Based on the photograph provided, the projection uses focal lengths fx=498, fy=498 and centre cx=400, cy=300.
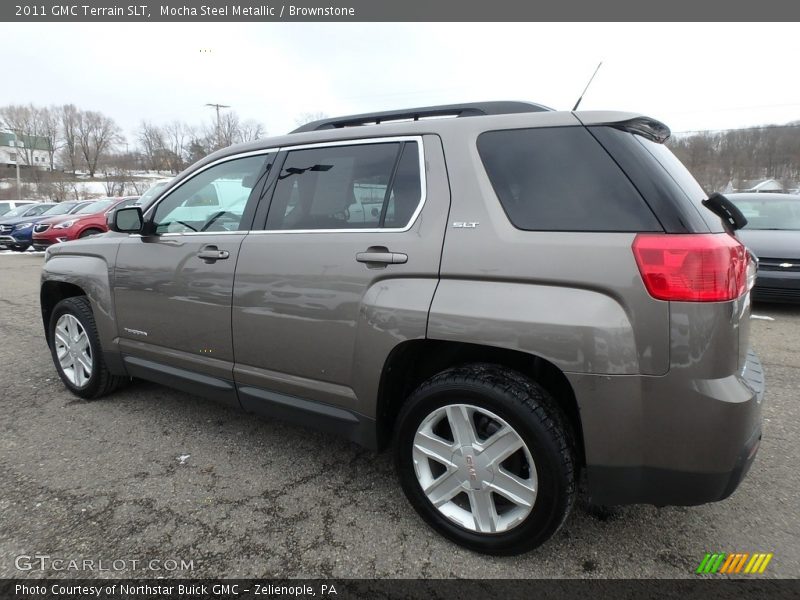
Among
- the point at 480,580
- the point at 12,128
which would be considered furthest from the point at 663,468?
the point at 12,128

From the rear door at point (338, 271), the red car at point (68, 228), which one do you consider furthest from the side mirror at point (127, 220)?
the red car at point (68, 228)

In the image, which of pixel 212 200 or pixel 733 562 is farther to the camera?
pixel 212 200

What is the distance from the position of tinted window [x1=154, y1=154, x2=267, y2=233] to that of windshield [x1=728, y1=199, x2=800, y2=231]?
6577 mm

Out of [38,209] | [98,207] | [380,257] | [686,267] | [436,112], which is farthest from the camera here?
[38,209]

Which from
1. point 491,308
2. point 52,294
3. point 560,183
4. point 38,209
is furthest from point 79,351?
point 38,209

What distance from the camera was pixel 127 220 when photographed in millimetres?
3143

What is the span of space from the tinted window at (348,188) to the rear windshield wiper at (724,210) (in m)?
1.20

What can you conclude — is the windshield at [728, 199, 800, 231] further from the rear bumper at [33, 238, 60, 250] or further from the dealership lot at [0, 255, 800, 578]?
the rear bumper at [33, 238, 60, 250]

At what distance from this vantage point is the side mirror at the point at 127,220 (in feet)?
10.3

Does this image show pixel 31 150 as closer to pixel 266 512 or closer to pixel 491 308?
pixel 266 512

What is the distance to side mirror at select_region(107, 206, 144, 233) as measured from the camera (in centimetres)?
315

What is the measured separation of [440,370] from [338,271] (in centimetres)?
67

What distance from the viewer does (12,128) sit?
67.1 metres

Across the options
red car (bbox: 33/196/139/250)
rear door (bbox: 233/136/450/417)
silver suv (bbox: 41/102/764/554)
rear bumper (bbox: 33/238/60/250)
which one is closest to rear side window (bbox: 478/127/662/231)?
silver suv (bbox: 41/102/764/554)
